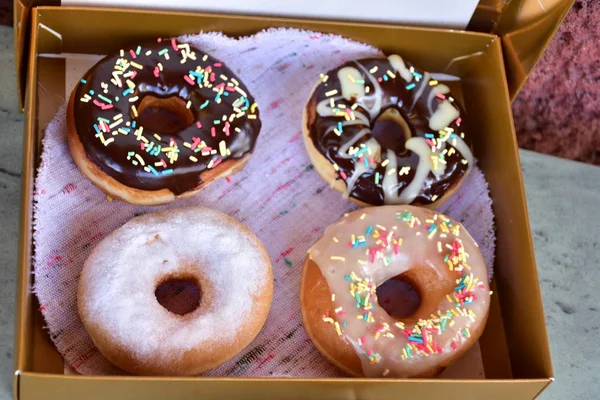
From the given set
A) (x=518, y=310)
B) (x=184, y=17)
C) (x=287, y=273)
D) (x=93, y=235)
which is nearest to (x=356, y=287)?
(x=287, y=273)

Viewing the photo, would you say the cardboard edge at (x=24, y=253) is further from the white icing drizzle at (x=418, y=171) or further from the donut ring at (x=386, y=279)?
the white icing drizzle at (x=418, y=171)

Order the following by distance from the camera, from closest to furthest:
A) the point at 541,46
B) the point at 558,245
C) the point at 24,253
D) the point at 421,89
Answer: the point at 24,253
the point at 541,46
the point at 421,89
the point at 558,245

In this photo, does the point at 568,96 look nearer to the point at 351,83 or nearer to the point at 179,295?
the point at 351,83

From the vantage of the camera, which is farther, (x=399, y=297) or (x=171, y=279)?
(x=399, y=297)

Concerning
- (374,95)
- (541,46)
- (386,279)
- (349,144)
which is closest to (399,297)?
(386,279)

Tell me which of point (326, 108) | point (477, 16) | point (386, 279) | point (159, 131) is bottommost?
point (386, 279)

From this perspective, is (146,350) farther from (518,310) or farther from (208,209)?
(518,310)

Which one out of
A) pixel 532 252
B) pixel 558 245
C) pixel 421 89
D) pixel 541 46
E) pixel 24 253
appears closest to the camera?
pixel 24 253

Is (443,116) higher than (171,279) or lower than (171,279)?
higher
